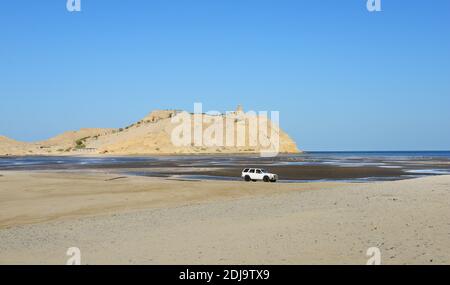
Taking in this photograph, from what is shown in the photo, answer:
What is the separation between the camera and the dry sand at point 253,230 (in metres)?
10.8

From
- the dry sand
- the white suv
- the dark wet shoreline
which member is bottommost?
the dark wet shoreline

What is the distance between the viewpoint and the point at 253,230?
13812 mm

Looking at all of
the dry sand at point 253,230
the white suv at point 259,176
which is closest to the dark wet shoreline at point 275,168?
the white suv at point 259,176

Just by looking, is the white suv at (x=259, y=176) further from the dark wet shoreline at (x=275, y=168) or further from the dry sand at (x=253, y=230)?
the dry sand at (x=253, y=230)

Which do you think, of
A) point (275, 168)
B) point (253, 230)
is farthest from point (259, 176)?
point (253, 230)

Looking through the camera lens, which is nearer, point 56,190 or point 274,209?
point 274,209

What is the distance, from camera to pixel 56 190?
1259 inches

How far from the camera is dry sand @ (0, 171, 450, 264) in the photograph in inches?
424

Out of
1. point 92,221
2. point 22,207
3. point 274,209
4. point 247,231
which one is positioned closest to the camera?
point 247,231

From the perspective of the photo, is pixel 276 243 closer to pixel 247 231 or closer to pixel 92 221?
pixel 247 231

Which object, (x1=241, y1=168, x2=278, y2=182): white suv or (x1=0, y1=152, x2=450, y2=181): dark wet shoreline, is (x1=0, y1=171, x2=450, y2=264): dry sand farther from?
(x1=0, y1=152, x2=450, y2=181): dark wet shoreline

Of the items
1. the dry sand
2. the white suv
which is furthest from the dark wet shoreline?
the dry sand
